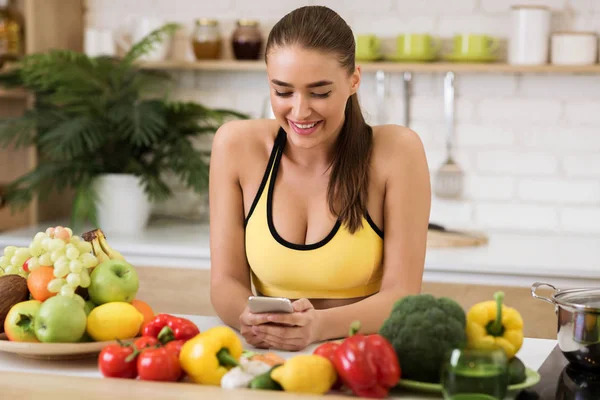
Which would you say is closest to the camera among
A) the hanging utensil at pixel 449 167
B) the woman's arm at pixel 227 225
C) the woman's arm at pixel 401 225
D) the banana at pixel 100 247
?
the banana at pixel 100 247

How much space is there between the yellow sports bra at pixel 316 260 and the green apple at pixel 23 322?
647mm

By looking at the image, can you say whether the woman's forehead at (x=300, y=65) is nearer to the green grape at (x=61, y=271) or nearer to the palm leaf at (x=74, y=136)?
the green grape at (x=61, y=271)

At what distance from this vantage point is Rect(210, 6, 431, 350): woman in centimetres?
178

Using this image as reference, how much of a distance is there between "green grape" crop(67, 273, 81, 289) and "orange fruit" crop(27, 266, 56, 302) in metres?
0.04

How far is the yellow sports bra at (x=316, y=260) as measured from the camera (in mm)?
1922

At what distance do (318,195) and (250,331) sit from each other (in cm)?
52

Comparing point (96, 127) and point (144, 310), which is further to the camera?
point (96, 127)

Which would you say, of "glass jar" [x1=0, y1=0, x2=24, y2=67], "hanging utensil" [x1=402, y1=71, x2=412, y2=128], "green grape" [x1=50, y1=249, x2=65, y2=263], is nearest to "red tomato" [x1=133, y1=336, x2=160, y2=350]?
"green grape" [x1=50, y1=249, x2=65, y2=263]

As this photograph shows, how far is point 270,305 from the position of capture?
1524 millimetres

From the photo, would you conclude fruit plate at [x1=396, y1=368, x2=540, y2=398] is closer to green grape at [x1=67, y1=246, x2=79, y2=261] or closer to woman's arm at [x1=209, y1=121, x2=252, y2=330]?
green grape at [x1=67, y1=246, x2=79, y2=261]

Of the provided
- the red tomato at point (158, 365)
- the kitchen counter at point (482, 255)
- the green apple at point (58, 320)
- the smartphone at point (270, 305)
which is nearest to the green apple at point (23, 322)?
the green apple at point (58, 320)

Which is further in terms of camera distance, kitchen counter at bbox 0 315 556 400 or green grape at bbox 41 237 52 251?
green grape at bbox 41 237 52 251

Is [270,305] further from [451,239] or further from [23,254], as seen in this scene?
[451,239]

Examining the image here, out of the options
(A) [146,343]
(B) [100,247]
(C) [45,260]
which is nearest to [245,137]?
(B) [100,247]
